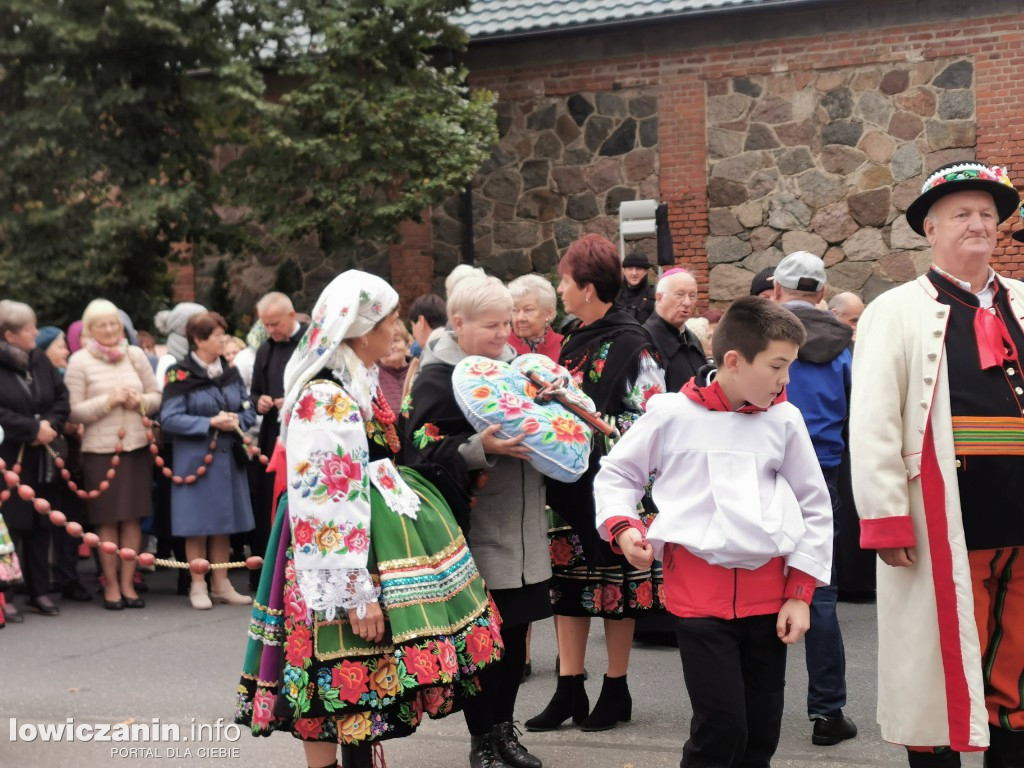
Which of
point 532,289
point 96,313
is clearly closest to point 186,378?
point 96,313

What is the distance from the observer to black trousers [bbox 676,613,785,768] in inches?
152

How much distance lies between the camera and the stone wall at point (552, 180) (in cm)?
1588

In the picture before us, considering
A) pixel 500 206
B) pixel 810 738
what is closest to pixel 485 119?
pixel 500 206

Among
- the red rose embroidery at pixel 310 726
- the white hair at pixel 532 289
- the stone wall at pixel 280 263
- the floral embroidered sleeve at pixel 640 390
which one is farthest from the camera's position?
the stone wall at pixel 280 263

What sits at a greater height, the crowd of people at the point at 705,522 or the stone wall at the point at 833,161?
the stone wall at the point at 833,161

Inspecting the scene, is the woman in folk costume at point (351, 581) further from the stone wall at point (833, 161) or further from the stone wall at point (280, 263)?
the stone wall at point (280, 263)

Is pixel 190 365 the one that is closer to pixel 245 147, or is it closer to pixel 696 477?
pixel 696 477

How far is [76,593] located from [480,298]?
5.80 m

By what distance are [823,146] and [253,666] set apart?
12315 mm

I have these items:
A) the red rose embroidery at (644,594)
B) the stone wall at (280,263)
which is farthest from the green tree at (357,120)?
the red rose embroidery at (644,594)

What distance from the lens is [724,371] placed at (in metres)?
3.97

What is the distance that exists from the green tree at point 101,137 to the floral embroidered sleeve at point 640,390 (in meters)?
10.3

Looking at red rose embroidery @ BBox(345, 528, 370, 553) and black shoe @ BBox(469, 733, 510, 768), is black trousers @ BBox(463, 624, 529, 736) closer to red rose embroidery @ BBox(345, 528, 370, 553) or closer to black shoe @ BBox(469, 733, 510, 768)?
black shoe @ BBox(469, 733, 510, 768)

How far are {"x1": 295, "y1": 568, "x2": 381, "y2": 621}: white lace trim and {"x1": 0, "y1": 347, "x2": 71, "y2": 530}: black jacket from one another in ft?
17.4
